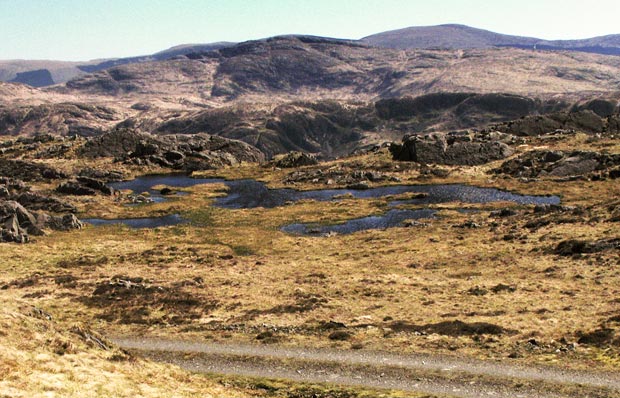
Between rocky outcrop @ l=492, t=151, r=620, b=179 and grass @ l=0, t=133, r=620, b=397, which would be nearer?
grass @ l=0, t=133, r=620, b=397

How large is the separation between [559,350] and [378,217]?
6479 centimetres

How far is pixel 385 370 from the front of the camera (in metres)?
29.4

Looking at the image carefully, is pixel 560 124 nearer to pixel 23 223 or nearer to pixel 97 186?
pixel 97 186

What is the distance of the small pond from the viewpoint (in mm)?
89625

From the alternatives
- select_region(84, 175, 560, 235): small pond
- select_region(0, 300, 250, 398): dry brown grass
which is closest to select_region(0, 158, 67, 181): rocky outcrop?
select_region(84, 175, 560, 235): small pond

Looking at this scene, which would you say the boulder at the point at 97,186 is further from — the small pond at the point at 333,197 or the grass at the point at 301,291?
the grass at the point at 301,291

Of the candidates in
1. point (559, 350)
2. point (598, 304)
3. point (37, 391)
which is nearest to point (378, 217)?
point (598, 304)

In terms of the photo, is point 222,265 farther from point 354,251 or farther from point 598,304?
point 598,304

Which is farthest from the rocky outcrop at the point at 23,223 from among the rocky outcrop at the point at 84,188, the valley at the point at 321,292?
the rocky outcrop at the point at 84,188

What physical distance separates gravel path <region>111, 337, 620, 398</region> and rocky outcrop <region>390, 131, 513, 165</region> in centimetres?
12464

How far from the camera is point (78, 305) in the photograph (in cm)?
4459

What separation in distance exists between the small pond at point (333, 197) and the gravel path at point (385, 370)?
51.1 m

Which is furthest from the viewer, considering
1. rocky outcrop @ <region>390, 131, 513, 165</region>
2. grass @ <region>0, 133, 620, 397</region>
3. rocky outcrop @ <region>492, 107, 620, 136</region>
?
rocky outcrop @ <region>492, 107, 620, 136</region>

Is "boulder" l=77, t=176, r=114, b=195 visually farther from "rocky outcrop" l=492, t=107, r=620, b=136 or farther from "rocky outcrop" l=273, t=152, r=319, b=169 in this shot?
"rocky outcrop" l=492, t=107, r=620, b=136
